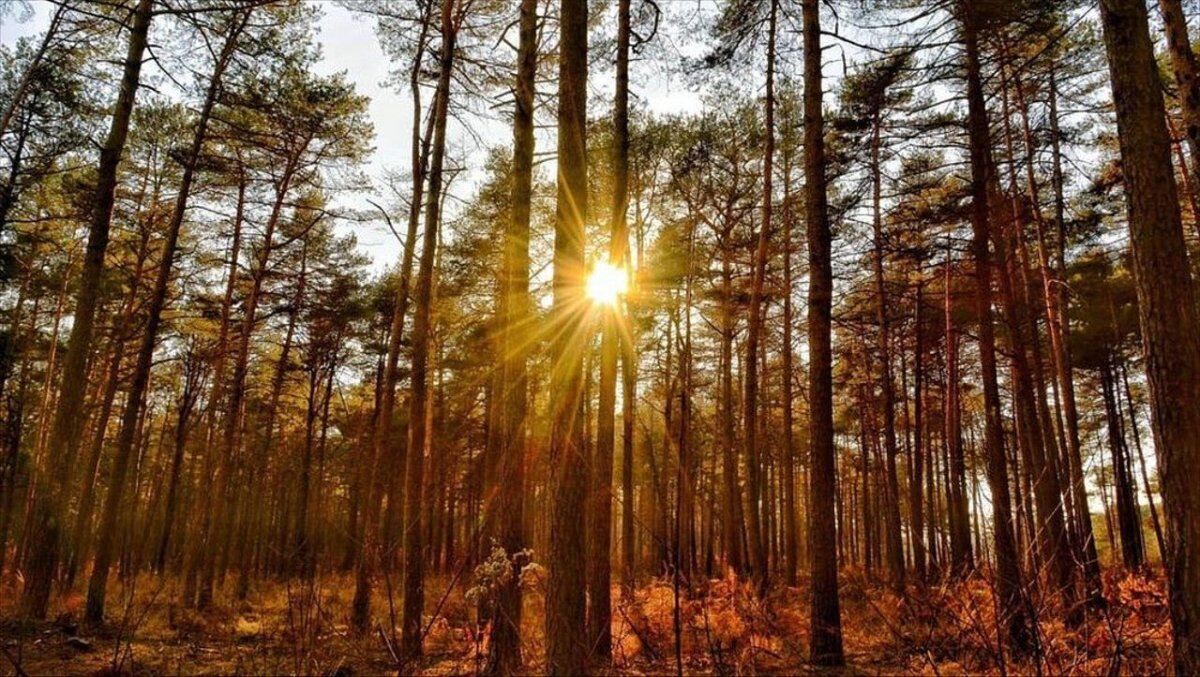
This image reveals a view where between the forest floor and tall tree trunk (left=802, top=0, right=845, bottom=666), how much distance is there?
Result: 17.1 inches

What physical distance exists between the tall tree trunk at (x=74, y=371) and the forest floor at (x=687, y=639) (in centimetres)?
73

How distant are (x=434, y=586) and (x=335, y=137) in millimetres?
12569

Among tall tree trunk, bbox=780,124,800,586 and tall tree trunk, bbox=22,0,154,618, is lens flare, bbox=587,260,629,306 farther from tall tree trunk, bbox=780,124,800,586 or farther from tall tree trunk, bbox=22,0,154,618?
tall tree trunk, bbox=22,0,154,618

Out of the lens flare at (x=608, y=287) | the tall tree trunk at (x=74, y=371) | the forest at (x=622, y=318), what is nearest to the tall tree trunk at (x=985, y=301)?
the forest at (x=622, y=318)

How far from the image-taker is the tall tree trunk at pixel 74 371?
338 inches

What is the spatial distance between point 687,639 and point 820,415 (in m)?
3.69

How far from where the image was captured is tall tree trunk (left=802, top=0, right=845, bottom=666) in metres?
6.65

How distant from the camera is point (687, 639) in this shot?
8.23 metres

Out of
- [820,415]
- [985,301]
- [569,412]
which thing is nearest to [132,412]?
[569,412]

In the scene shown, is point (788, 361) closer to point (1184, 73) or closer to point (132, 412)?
point (1184, 73)

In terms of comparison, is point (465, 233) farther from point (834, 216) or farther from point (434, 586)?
point (434, 586)

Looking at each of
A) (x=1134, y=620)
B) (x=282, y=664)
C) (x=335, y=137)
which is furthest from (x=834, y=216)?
(x=282, y=664)

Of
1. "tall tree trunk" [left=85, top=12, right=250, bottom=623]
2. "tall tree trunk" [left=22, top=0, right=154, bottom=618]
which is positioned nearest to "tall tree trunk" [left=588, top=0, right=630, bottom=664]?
"tall tree trunk" [left=85, top=12, right=250, bottom=623]

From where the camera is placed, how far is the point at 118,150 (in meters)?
9.42
